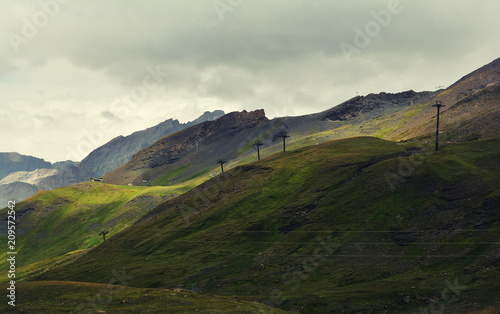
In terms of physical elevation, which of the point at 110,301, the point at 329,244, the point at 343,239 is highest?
the point at 110,301

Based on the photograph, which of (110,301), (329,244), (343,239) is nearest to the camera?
(110,301)

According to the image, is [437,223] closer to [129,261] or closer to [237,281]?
[237,281]

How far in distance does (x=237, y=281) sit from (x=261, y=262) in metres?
11.6

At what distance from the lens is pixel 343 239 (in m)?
104

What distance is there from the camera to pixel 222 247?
123812 millimetres

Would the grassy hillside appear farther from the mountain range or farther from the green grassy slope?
the green grassy slope

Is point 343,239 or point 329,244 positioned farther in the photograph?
point 329,244

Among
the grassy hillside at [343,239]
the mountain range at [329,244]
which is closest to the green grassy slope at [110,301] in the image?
the mountain range at [329,244]

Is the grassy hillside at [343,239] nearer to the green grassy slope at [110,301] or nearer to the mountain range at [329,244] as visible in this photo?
the mountain range at [329,244]

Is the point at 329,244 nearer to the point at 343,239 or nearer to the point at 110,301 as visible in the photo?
the point at 343,239

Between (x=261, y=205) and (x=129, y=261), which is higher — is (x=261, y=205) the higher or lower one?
the higher one

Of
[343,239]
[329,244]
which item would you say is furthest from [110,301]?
[343,239]

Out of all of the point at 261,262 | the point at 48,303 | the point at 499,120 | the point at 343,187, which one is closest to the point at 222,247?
the point at 261,262

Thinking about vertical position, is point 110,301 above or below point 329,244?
above
